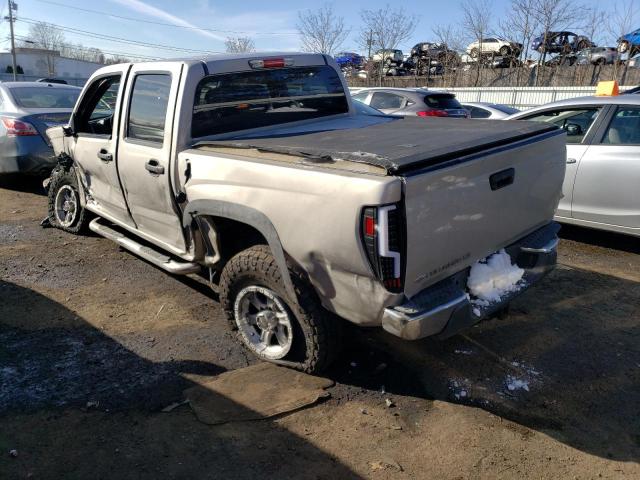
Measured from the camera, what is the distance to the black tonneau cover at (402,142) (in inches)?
104

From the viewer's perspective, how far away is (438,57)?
109 ft

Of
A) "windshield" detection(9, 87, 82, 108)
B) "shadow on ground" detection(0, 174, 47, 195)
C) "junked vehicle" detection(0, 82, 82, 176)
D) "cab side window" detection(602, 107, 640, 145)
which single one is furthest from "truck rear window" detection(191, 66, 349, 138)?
"shadow on ground" detection(0, 174, 47, 195)

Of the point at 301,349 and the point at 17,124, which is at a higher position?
the point at 17,124

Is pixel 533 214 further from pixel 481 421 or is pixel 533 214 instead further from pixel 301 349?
pixel 301 349

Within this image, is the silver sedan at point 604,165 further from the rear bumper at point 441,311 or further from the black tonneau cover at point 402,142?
the rear bumper at point 441,311

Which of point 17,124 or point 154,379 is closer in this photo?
point 154,379

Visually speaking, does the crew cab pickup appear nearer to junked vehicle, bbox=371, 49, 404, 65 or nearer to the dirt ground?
the dirt ground

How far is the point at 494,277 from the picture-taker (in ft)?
10.4

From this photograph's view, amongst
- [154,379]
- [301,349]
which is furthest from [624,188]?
[154,379]

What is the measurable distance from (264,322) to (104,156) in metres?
2.29

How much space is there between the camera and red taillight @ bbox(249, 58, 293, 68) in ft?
13.9

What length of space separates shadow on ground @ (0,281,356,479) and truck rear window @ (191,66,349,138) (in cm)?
172

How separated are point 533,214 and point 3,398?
137 inches

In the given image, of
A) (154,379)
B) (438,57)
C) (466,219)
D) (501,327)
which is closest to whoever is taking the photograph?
(466,219)
